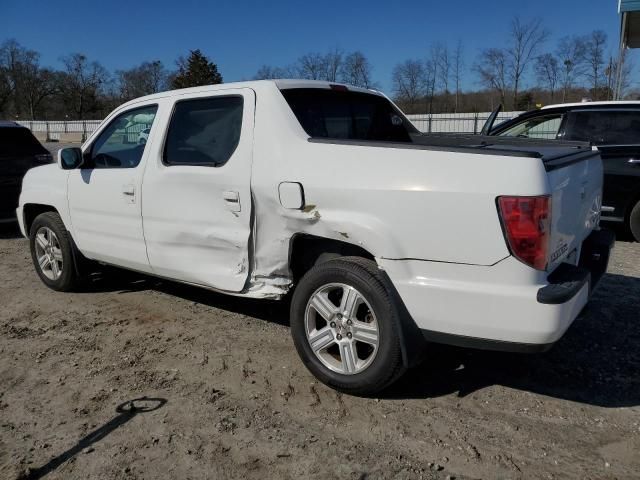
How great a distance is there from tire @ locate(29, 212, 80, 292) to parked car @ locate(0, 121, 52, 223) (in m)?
3.36

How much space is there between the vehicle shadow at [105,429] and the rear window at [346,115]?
1916mm

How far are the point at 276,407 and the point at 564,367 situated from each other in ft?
6.34

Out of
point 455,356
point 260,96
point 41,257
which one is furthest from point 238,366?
point 41,257

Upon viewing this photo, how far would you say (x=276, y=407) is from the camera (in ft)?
11.0

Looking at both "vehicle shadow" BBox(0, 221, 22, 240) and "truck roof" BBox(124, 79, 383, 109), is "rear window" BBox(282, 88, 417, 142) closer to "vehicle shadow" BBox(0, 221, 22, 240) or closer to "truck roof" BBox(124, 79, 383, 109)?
"truck roof" BBox(124, 79, 383, 109)

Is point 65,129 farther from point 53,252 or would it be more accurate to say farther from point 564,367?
point 564,367

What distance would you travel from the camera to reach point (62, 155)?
5.01 meters

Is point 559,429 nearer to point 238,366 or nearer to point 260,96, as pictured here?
point 238,366

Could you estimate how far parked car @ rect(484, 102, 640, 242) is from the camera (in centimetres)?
734

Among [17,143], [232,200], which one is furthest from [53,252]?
[17,143]

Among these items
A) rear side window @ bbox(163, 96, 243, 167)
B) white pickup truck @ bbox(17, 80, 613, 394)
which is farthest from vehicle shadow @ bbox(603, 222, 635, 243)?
rear side window @ bbox(163, 96, 243, 167)

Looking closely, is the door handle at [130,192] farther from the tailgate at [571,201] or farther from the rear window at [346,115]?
the tailgate at [571,201]

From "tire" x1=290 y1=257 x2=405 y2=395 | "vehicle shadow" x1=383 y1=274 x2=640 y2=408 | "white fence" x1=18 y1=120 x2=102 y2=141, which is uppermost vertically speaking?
"white fence" x1=18 y1=120 x2=102 y2=141

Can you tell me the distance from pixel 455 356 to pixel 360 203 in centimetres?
154
